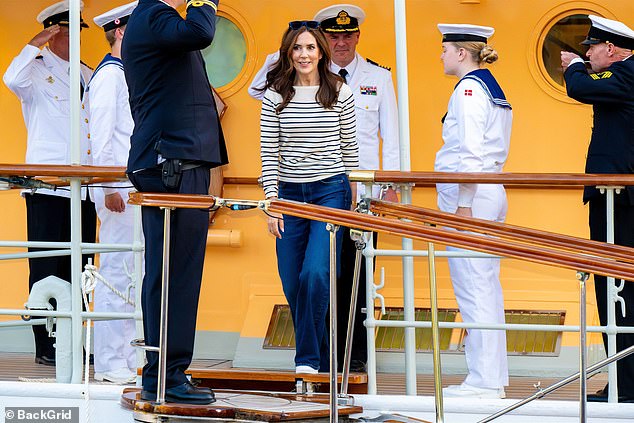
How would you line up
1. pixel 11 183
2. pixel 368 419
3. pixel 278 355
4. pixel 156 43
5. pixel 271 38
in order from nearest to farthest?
1. pixel 156 43
2. pixel 368 419
3. pixel 11 183
4. pixel 278 355
5. pixel 271 38

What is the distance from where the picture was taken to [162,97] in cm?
465

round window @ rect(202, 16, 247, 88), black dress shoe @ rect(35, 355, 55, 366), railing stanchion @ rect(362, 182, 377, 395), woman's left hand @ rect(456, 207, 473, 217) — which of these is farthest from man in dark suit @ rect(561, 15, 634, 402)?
black dress shoe @ rect(35, 355, 55, 366)

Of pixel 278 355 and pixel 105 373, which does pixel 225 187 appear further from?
pixel 105 373

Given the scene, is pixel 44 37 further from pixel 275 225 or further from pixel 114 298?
pixel 275 225

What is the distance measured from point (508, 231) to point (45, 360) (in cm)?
367

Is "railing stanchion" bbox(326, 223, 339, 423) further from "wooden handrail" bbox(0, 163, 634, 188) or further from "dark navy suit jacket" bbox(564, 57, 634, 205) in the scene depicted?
"dark navy suit jacket" bbox(564, 57, 634, 205)

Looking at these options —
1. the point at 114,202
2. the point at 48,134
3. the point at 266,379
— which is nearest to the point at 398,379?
the point at 266,379

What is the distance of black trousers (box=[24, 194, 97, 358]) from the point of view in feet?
22.8

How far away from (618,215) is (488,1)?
6.92ft

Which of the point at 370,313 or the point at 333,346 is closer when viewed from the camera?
the point at 333,346

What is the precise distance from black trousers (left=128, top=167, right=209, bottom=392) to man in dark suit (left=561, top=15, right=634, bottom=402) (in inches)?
79.5

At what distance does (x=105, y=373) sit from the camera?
6285 millimetres

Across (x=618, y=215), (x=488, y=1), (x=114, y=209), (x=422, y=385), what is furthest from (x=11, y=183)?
(x=488, y=1)

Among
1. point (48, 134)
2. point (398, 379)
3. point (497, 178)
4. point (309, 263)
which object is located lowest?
point (398, 379)
